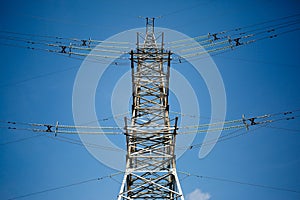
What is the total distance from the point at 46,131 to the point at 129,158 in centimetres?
373

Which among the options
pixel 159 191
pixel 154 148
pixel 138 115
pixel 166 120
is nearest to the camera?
pixel 159 191

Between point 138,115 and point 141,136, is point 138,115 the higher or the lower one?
the higher one

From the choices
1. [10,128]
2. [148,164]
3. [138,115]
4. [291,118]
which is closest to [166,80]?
[138,115]

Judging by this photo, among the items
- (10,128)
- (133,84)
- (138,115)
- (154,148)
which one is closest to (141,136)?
(154,148)

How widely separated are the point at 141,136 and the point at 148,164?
127 centimetres

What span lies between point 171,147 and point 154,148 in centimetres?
90

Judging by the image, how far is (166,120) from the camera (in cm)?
1312

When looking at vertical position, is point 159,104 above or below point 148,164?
above

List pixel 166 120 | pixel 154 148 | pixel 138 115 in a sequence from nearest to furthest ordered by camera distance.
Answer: pixel 154 148 < pixel 166 120 < pixel 138 115

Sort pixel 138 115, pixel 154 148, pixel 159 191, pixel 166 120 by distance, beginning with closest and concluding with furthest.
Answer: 1. pixel 159 191
2. pixel 154 148
3. pixel 166 120
4. pixel 138 115

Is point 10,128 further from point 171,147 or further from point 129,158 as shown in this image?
point 171,147

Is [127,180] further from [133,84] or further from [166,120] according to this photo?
[133,84]

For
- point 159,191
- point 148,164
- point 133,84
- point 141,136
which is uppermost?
point 133,84

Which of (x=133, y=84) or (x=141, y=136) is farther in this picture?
(x=133, y=84)
